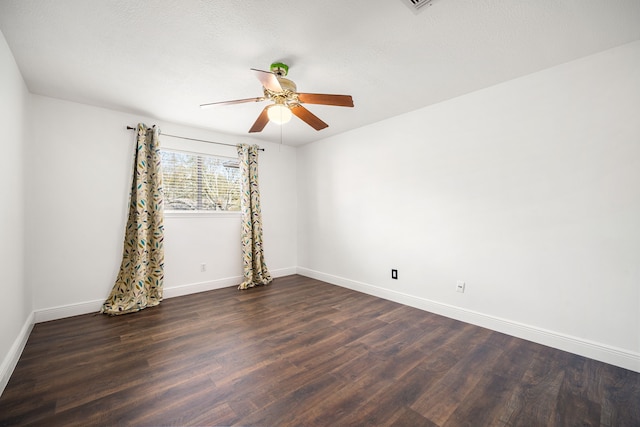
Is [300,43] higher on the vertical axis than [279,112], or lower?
higher

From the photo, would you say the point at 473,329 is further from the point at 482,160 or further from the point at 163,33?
the point at 163,33

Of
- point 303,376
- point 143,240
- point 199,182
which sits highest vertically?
point 199,182

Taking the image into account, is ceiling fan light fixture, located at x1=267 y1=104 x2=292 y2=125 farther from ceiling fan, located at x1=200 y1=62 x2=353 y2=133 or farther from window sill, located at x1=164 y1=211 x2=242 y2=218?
window sill, located at x1=164 y1=211 x2=242 y2=218

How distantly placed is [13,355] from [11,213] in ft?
3.67

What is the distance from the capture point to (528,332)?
246 cm

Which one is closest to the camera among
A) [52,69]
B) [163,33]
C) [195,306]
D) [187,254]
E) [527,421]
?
[527,421]

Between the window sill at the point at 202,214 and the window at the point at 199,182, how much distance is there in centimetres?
8

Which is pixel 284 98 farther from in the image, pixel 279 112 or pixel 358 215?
pixel 358 215

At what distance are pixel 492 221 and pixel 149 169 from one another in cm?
413

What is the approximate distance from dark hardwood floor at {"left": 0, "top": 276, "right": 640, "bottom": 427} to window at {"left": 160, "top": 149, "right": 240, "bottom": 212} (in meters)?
1.68

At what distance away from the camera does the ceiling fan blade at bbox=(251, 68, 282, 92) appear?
6.08 feet

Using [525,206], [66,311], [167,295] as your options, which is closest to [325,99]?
[525,206]

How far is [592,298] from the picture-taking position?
2170 mm

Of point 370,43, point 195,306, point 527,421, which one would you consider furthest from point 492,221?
point 195,306
